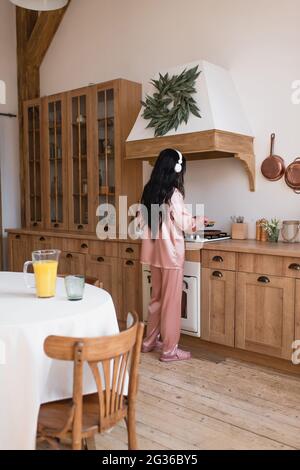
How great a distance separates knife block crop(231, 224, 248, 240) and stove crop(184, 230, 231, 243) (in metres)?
0.07

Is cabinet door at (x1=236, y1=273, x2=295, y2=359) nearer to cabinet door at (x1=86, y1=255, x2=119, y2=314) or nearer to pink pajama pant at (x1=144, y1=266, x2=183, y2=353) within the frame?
pink pajama pant at (x1=144, y1=266, x2=183, y2=353)

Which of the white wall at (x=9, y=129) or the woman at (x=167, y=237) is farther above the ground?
the white wall at (x=9, y=129)

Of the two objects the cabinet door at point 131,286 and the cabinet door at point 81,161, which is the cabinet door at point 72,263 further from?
the cabinet door at point 131,286

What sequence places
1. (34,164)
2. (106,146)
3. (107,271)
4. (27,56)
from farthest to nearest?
(27,56), (34,164), (106,146), (107,271)

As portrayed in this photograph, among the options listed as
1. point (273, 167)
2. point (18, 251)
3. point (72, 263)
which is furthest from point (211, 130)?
point (18, 251)

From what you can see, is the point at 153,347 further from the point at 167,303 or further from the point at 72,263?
the point at 72,263

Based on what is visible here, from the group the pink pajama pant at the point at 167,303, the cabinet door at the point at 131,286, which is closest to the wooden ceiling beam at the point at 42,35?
the cabinet door at the point at 131,286

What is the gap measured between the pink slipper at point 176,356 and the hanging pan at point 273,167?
59.3 inches

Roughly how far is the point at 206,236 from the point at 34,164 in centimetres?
256

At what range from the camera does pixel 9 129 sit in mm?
5738

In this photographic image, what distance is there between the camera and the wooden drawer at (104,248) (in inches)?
165

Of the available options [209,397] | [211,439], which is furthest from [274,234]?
Result: [211,439]

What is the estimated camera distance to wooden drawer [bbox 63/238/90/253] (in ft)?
14.6
